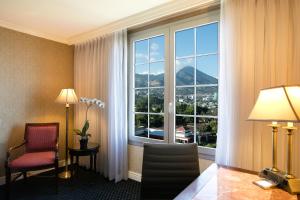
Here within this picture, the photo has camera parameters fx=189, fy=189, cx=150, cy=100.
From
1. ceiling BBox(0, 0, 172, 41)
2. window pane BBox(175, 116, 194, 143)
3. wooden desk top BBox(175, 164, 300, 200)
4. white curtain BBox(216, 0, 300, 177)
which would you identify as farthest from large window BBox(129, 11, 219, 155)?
wooden desk top BBox(175, 164, 300, 200)

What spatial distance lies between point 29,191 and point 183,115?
2.41 meters

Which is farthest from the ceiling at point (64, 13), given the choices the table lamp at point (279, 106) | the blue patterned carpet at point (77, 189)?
the blue patterned carpet at point (77, 189)

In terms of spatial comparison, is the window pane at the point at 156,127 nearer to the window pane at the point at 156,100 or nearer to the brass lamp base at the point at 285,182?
the window pane at the point at 156,100

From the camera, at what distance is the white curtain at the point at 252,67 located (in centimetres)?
171

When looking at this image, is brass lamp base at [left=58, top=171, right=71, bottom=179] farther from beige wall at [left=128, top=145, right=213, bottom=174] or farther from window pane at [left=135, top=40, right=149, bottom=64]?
window pane at [left=135, top=40, right=149, bottom=64]

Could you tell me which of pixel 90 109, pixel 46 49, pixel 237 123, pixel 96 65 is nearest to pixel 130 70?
pixel 96 65

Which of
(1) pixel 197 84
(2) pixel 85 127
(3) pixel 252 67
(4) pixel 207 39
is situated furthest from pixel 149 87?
(3) pixel 252 67

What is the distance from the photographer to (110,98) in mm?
3059

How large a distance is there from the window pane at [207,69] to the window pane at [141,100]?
909mm

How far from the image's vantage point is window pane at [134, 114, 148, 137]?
3044 millimetres

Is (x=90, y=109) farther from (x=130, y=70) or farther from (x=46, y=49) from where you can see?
(x=46, y=49)

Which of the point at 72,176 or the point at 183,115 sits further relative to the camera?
the point at 72,176

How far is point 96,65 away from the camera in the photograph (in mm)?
3311

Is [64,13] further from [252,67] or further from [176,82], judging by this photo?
[252,67]
